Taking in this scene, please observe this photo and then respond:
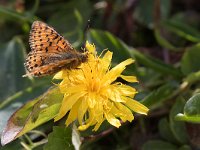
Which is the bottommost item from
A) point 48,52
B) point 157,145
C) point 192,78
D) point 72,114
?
point 157,145

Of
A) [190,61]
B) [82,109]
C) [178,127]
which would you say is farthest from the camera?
[190,61]

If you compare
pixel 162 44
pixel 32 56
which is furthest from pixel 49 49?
pixel 162 44

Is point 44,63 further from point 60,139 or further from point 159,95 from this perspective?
point 159,95

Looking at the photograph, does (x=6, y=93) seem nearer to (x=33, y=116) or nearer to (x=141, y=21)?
(x=33, y=116)

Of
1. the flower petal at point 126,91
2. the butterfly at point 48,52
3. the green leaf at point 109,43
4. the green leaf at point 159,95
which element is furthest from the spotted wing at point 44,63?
the green leaf at point 109,43

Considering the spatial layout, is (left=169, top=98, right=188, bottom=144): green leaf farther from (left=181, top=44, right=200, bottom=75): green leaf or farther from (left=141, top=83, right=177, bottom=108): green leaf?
(left=181, top=44, right=200, bottom=75): green leaf

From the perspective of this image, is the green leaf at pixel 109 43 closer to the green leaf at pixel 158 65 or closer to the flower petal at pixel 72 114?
the green leaf at pixel 158 65

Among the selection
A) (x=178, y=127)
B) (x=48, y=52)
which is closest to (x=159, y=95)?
(x=178, y=127)

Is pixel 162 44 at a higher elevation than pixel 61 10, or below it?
below
